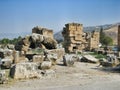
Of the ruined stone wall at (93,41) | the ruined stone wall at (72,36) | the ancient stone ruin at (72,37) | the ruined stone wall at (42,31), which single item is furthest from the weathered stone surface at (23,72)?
the ruined stone wall at (93,41)

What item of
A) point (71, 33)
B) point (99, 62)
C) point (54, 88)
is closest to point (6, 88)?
point (54, 88)

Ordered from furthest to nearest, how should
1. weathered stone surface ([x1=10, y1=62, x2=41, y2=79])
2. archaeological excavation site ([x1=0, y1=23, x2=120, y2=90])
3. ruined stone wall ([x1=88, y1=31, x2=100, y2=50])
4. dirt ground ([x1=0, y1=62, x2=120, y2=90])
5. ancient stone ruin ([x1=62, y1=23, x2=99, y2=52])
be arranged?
ruined stone wall ([x1=88, y1=31, x2=100, y2=50]) < ancient stone ruin ([x1=62, y1=23, x2=99, y2=52]) < weathered stone surface ([x1=10, y1=62, x2=41, y2=79]) < archaeological excavation site ([x1=0, y1=23, x2=120, y2=90]) < dirt ground ([x1=0, y1=62, x2=120, y2=90])

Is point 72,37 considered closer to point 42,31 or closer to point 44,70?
point 42,31

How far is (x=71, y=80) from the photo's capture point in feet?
38.2

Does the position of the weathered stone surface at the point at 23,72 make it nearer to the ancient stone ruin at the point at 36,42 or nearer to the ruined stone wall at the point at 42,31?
the ancient stone ruin at the point at 36,42

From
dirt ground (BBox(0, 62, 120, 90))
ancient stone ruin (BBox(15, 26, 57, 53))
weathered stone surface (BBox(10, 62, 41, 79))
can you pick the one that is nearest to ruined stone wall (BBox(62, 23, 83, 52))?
ancient stone ruin (BBox(15, 26, 57, 53))

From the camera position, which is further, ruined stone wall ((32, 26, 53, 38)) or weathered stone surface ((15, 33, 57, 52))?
ruined stone wall ((32, 26, 53, 38))

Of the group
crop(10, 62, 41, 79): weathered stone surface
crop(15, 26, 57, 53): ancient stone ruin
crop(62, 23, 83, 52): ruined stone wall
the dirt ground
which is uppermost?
crop(62, 23, 83, 52): ruined stone wall

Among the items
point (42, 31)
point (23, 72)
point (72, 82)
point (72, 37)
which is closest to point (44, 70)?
point (23, 72)

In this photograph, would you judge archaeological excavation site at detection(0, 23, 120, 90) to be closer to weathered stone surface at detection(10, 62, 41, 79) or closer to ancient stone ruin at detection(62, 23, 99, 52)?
weathered stone surface at detection(10, 62, 41, 79)

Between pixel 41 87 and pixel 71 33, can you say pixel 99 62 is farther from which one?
pixel 71 33

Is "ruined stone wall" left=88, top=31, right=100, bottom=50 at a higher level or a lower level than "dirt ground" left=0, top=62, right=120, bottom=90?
higher

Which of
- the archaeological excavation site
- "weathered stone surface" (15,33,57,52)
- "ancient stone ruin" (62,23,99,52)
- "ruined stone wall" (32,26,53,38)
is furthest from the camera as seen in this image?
"ruined stone wall" (32,26,53,38)

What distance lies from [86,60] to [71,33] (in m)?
11.4
